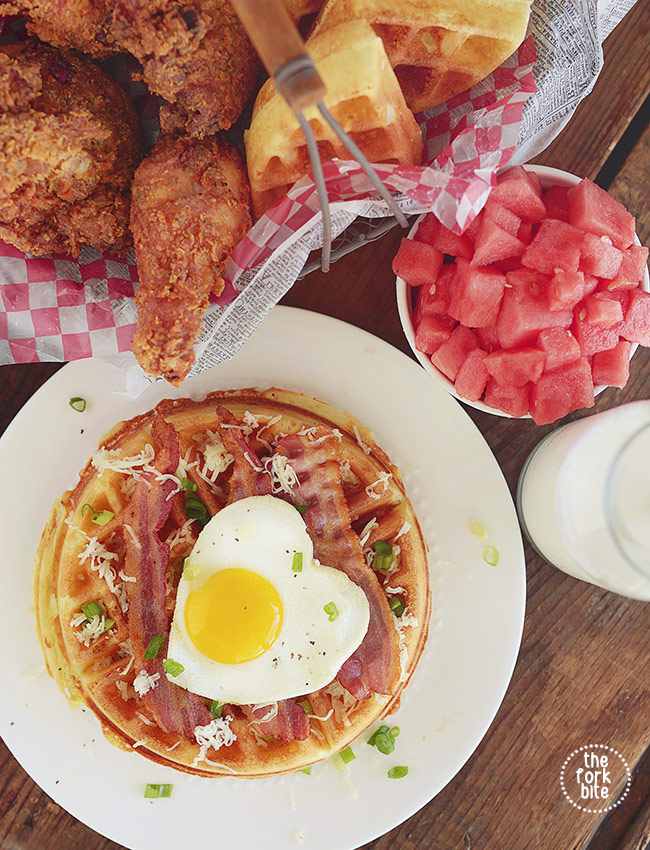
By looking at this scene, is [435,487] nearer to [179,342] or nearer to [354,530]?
[354,530]

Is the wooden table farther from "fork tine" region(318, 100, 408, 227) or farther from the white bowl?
"fork tine" region(318, 100, 408, 227)

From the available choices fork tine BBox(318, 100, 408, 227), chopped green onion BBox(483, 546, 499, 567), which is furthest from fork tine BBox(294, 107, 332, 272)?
chopped green onion BBox(483, 546, 499, 567)

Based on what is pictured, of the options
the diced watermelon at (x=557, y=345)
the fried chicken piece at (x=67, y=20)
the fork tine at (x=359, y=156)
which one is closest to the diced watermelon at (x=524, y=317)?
the diced watermelon at (x=557, y=345)

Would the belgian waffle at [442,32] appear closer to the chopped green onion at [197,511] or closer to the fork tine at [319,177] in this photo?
the fork tine at [319,177]

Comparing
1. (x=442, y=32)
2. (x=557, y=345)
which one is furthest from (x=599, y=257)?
(x=442, y=32)

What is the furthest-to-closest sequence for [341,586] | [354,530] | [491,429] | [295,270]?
[491,429] < [354,530] < [341,586] < [295,270]

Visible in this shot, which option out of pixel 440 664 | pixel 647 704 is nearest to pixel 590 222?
pixel 440 664
